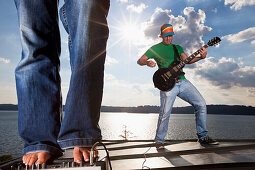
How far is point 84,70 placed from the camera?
1.01 meters

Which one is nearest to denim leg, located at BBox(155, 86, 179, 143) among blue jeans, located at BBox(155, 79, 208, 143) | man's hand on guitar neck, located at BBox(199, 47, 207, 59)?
blue jeans, located at BBox(155, 79, 208, 143)

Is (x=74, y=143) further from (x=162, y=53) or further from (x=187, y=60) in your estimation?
(x=187, y=60)

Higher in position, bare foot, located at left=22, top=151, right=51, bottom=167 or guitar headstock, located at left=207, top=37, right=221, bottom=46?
guitar headstock, located at left=207, top=37, right=221, bottom=46

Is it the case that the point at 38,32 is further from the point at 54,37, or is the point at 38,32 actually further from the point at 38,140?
the point at 38,140

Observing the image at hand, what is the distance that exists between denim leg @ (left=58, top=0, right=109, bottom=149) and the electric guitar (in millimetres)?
3894

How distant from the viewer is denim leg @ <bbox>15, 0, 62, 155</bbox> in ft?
3.14

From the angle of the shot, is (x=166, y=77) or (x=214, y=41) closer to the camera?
(x=166, y=77)

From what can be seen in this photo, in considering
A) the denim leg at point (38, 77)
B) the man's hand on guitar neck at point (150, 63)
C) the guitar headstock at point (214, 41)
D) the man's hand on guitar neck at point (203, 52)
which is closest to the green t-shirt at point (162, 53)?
the man's hand on guitar neck at point (150, 63)

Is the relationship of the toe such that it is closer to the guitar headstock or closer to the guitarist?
the guitarist

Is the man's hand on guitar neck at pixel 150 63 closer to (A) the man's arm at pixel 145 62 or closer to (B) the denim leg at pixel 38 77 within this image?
(A) the man's arm at pixel 145 62

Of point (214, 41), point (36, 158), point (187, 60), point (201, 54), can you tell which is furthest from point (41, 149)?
point (214, 41)

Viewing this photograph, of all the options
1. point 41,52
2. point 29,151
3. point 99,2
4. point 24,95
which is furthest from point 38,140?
point 99,2

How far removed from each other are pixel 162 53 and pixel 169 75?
646mm

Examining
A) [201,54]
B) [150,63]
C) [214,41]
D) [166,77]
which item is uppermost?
[214,41]
